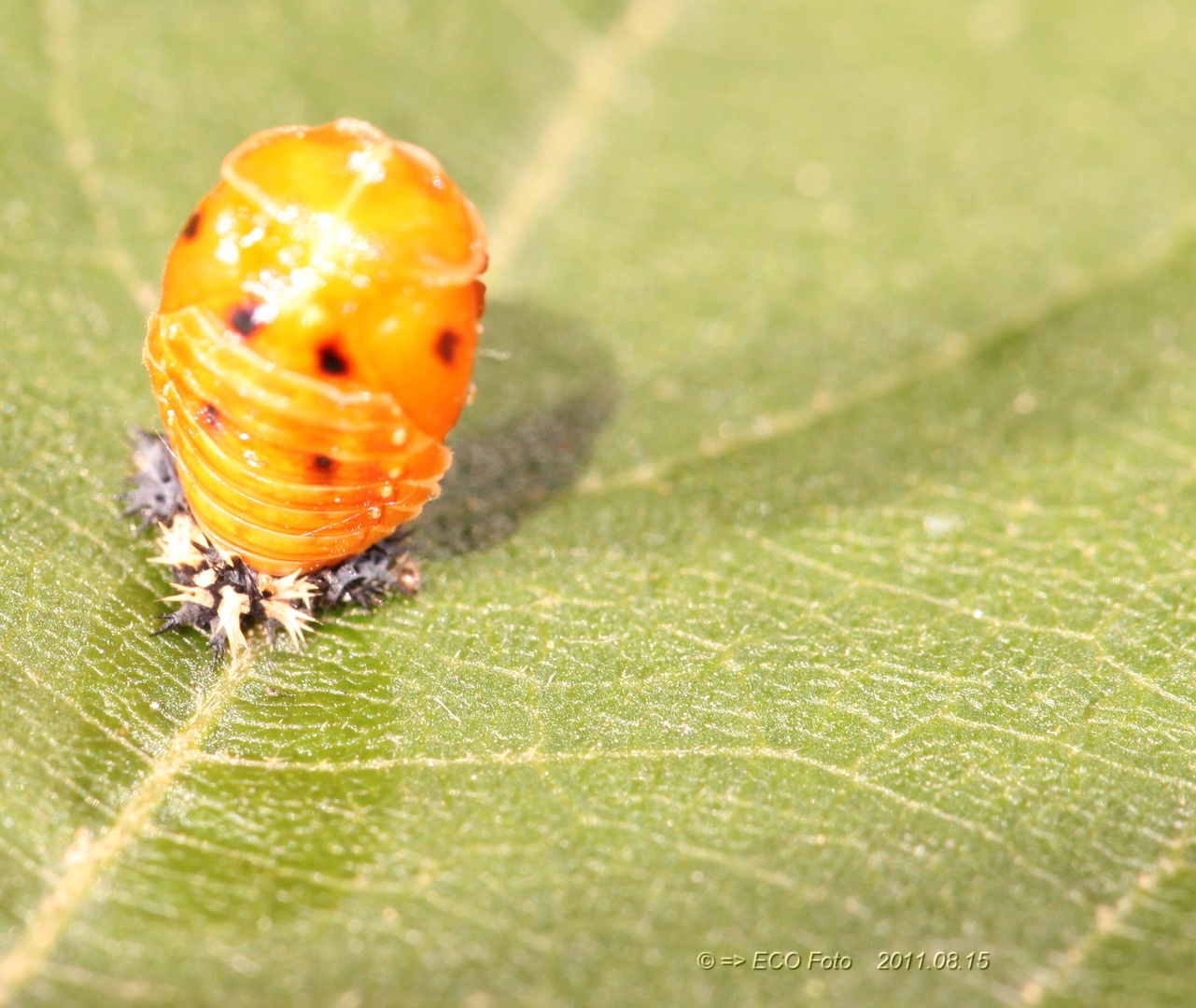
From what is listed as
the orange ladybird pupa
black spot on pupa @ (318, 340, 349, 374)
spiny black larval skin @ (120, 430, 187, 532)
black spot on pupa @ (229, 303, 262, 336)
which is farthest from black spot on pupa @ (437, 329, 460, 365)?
spiny black larval skin @ (120, 430, 187, 532)

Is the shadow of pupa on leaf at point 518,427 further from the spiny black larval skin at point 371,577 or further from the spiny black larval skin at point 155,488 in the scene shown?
the spiny black larval skin at point 155,488

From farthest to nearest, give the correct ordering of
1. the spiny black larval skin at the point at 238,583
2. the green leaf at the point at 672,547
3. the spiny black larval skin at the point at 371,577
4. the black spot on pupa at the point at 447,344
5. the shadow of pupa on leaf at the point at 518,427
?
the shadow of pupa on leaf at the point at 518,427 < the spiny black larval skin at the point at 371,577 < the spiny black larval skin at the point at 238,583 < the black spot on pupa at the point at 447,344 < the green leaf at the point at 672,547

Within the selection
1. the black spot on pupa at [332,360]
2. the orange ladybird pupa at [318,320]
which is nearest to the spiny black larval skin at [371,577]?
the orange ladybird pupa at [318,320]

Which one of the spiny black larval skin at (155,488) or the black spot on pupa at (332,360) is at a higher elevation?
the black spot on pupa at (332,360)

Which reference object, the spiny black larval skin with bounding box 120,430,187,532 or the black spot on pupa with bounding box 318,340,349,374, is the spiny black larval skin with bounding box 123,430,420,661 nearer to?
the spiny black larval skin with bounding box 120,430,187,532

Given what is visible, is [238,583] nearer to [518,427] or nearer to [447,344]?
[447,344]

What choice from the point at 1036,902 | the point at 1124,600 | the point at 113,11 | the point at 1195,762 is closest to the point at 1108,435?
the point at 1124,600
